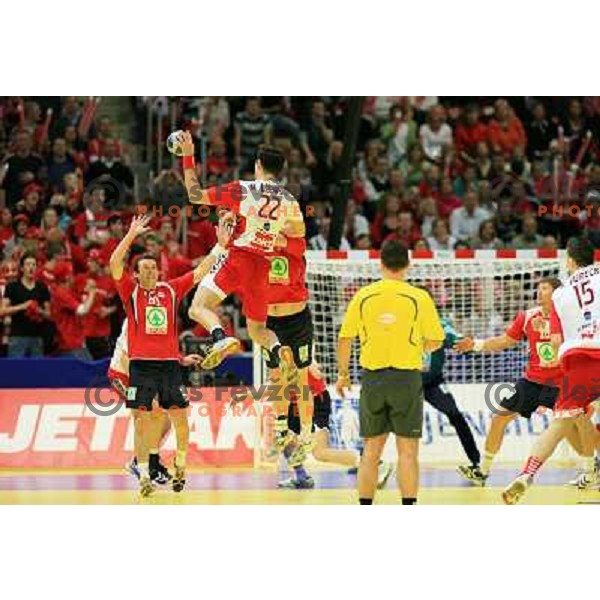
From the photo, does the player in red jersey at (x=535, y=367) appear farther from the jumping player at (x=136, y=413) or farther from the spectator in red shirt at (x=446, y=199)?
the spectator in red shirt at (x=446, y=199)

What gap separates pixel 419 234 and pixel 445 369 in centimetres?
376

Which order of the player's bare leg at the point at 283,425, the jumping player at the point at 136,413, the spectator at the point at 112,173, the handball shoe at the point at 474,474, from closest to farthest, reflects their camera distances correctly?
the player's bare leg at the point at 283,425
the jumping player at the point at 136,413
the handball shoe at the point at 474,474
the spectator at the point at 112,173

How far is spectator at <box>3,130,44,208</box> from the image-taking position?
22125mm

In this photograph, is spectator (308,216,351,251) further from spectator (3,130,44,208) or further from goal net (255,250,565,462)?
spectator (3,130,44,208)

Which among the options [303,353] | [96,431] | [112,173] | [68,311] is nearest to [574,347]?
[303,353]

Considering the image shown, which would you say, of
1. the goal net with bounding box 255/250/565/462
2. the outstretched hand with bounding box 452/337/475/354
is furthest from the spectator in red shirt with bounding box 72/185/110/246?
the outstretched hand with bounding box 452/337/475/354

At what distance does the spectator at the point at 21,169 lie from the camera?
72.6ft

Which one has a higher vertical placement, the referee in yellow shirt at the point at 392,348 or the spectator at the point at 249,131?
the spectator at the point at 249,131

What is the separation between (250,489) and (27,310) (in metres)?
5.51

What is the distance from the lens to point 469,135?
24.0 m

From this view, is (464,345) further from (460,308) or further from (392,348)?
(460,308)

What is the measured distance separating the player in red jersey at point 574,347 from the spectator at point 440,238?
8.48 meters

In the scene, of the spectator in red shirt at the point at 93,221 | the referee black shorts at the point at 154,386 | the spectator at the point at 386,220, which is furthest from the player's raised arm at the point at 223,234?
the spectator at the point at 386,220

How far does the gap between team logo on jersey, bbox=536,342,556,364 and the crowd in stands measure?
17.6 ft
